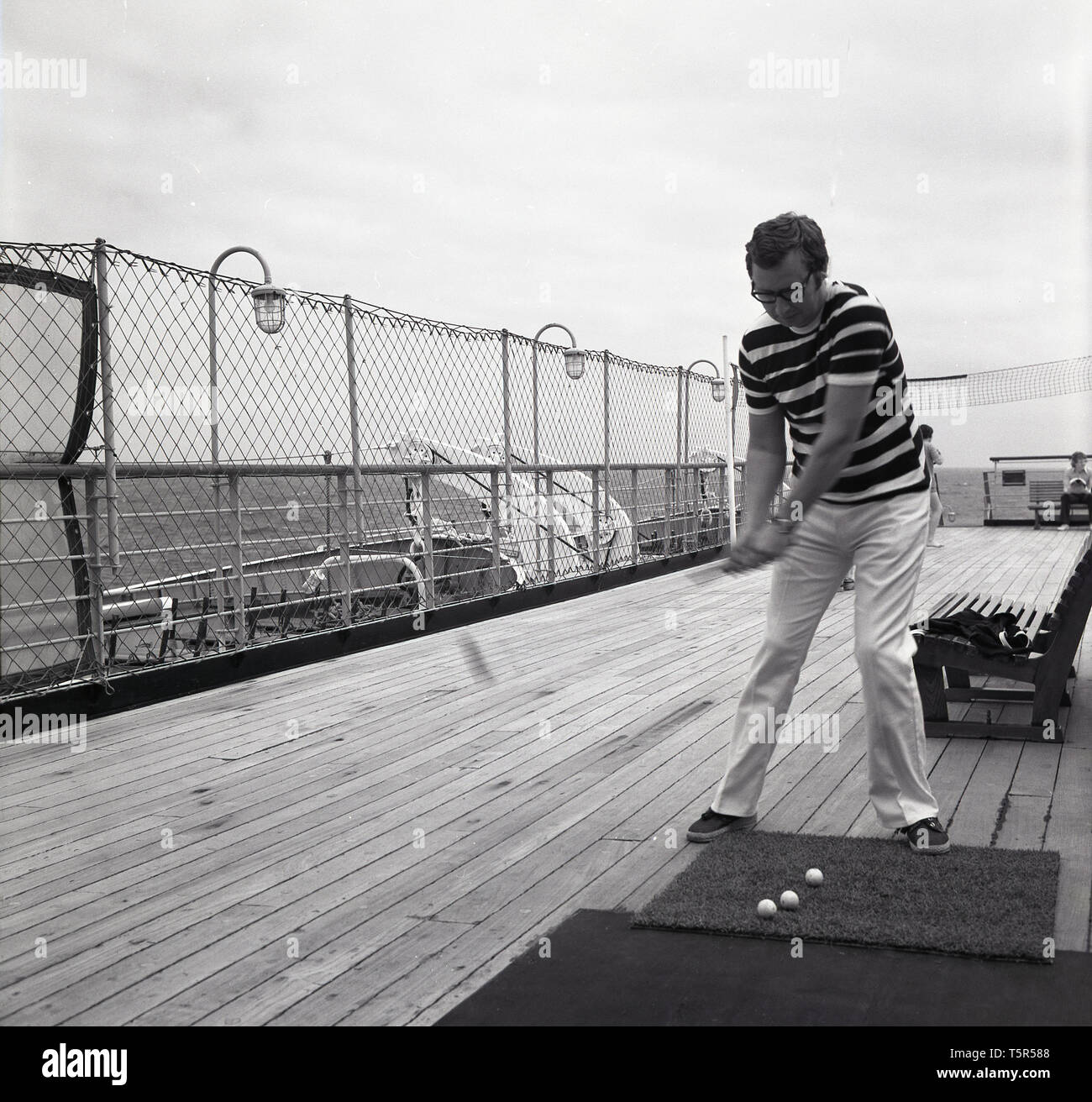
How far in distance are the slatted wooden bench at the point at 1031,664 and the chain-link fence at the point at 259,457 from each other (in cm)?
327

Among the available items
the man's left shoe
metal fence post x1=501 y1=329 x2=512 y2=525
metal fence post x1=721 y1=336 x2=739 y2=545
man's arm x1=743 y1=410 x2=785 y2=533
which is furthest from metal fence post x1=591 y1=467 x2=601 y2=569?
the man's left shoe

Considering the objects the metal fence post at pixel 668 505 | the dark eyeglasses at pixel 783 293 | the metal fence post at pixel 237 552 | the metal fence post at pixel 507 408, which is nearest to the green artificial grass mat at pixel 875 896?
the dark eyeglasses at pixel 783 293

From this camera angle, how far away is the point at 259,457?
6309 millimetres

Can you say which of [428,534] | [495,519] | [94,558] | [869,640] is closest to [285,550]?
[428,534]

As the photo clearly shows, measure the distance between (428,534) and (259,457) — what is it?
5.50 ft

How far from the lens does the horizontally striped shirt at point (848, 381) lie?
2.89m

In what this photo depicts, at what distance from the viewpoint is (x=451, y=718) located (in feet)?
16.7

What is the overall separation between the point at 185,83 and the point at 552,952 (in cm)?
811

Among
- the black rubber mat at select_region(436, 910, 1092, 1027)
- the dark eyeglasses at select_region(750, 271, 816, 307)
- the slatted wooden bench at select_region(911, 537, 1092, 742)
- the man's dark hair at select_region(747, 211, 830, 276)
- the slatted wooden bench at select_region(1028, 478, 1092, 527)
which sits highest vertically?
the man's dark hair at select_region(747, 211, 830, 276)

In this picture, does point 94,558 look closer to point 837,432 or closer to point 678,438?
point 837,432

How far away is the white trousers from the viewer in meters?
3.03

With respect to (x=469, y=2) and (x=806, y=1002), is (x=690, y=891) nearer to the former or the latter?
(x=806, y=1002)

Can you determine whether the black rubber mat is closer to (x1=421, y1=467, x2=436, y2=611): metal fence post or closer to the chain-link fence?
the chain-link fence

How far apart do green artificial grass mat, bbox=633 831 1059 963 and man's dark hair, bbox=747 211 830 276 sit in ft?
4.91
